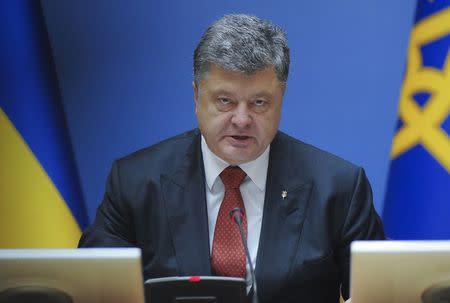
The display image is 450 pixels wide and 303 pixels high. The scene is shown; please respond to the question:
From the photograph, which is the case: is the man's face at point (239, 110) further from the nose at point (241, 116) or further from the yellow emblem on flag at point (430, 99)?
the yellow emblem on flag at point (430, 99)

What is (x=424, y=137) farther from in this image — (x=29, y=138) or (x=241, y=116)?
(x=29, y=138)

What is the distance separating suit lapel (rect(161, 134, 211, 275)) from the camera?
2.17 meters

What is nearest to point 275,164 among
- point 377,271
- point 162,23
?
point 377,271

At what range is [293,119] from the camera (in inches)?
124

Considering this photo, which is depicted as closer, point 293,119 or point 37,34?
point 37,34

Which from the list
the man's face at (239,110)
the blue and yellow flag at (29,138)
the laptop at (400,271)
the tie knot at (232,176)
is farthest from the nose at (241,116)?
the blue and yellow flag at (29,138)

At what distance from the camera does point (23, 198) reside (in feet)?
9.03

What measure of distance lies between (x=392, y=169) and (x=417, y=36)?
0.53 metres

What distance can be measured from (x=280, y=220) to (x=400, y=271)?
66 centimetres

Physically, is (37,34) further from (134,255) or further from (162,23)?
(134,255)

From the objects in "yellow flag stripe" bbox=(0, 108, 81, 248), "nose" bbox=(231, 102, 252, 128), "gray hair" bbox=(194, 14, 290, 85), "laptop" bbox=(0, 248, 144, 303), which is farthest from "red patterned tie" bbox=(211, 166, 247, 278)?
"yellow flag stripe" bbox=(0, 108, 81, 248)

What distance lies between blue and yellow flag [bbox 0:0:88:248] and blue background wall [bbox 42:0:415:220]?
0.59 ft

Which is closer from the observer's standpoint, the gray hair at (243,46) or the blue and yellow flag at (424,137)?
the gray hair at (243,46)

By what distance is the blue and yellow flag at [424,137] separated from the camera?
280 cm
